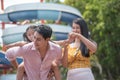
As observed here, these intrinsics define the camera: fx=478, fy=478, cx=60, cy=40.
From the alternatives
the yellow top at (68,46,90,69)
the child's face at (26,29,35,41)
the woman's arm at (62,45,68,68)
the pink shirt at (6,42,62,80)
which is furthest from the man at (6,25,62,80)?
the yellow top at (68,46,90,69)

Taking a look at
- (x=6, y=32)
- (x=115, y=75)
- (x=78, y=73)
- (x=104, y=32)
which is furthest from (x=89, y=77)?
(x=115, y=75)

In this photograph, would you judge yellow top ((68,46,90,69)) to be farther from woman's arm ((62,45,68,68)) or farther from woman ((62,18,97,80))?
woman's arm ((62,45,68,68))

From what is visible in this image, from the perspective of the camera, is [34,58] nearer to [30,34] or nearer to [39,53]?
[39,53]

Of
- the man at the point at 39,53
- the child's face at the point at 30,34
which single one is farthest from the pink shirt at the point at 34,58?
the child's face at the point at 30,34

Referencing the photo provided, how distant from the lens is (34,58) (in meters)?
4.58

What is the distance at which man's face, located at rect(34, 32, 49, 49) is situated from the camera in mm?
4465

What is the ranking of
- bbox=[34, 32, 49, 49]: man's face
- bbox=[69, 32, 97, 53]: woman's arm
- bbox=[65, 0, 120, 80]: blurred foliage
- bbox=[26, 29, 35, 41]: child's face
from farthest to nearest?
1. bbox=[65, 0, 120, 80]: blurred foliage
2. bbox=[26, 29, 35, 41]: child's face
3. bbox=[69, 32, 97, 53]: woman's arm
4. bbox=[34, 32, 49, 49]: man's face

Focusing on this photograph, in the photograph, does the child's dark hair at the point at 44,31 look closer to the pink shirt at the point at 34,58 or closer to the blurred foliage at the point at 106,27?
the pink shirt at the point at 34,58

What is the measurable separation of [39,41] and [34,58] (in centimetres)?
20

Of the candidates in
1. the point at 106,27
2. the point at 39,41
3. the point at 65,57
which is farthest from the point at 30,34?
the point at 106,27

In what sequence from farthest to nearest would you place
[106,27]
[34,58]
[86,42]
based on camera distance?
[106,27]
[86,42]
[34,58]

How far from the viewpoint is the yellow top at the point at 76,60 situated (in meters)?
5.20

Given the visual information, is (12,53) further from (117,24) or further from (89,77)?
(117,24)

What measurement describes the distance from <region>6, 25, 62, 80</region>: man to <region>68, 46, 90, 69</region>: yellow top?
504 millimetres
